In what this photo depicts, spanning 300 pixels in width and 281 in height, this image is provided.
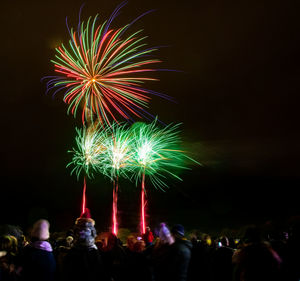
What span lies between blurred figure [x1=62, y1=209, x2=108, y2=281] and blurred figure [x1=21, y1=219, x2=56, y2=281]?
34cm

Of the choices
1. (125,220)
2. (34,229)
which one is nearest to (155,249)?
(34,229)

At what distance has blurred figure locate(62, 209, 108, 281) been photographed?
5.88 m

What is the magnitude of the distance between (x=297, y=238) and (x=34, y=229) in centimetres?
459

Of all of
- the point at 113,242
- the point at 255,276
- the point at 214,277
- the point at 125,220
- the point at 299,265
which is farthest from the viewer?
the point at 125,220

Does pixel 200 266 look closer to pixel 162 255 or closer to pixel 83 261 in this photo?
pixel 162 255

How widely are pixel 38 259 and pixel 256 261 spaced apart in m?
3.61

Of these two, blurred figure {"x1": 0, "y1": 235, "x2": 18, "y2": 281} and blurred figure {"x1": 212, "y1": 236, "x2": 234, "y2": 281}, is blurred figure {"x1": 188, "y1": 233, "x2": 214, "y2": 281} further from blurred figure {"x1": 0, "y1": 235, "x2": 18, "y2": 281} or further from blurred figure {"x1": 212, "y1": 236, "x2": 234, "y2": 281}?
blurred figure {"x1": 0, "y1": 235, "x2": 18, "y2": 281}

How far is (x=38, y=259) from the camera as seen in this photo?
6070 millimetres

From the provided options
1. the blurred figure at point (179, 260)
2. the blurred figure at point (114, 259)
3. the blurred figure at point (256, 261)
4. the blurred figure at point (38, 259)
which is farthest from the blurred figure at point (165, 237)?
the blurred figure at point (38, 259)

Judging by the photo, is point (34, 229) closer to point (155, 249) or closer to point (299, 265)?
point (155, 249)

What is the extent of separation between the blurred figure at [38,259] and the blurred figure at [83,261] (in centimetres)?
34

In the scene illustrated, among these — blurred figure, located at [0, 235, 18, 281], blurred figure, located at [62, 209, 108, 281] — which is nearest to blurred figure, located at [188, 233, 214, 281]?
blurred figure, located at [62, 209, 108, 281]

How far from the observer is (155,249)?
7082mm

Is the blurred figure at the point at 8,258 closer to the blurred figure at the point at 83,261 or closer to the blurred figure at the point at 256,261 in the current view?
the blurred figure at the point at 83,261
